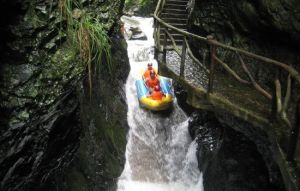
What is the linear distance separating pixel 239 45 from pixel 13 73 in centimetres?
484

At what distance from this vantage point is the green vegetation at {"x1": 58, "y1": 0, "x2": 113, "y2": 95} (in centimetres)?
601

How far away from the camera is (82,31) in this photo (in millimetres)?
6109

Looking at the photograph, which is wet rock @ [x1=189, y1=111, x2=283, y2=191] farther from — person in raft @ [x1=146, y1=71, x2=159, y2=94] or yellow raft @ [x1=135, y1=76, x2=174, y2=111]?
person in raft @ [x1=146, y1=71, x2=159, y2=94]

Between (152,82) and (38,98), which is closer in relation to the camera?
(38,98)

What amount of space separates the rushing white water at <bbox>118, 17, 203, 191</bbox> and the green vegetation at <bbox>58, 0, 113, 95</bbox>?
418cm

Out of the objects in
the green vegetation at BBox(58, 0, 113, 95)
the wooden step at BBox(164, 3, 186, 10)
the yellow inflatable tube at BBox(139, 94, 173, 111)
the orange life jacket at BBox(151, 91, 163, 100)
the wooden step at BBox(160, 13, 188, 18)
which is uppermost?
the green vegetation at BBox(58, 0, 113, 95)

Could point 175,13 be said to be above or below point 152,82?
above

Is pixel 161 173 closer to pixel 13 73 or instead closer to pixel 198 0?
pixel 198 0

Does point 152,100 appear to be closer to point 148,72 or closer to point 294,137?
point 148,72

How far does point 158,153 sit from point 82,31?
5856 mm

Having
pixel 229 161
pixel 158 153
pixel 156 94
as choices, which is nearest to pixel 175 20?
pixel 156 94

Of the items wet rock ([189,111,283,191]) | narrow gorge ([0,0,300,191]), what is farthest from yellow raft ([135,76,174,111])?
wet rock ([189,111,283,191])

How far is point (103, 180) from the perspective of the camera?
26.1ft

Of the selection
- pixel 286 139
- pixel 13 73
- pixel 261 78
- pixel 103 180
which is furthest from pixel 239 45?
pixel 13 73
